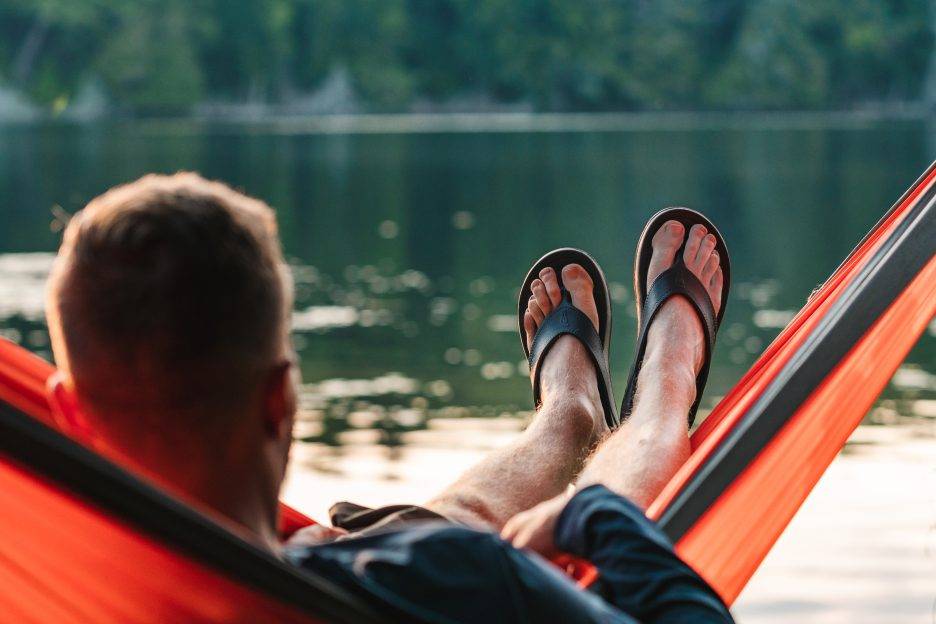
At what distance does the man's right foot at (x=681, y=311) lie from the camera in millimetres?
2051

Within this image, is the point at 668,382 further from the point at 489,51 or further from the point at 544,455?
the point at 489,51

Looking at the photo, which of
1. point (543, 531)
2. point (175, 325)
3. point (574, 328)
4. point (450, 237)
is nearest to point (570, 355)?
point (574, 328)

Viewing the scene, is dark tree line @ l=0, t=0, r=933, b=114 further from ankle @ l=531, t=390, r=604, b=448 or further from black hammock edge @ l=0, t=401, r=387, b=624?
black hammock edge @ l=0, t=401, r=387, b=624

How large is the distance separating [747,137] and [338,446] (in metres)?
29.6

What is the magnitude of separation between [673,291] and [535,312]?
26 cm

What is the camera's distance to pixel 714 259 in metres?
2.41

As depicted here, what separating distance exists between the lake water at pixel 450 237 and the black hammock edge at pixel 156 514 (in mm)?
475

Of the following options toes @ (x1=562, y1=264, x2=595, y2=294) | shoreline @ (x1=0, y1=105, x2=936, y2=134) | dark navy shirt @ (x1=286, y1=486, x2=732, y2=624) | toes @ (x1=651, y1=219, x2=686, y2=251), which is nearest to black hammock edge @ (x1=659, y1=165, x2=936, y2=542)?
dark navy shirt @ (x1=286, y1=486, x2=732, y2=624)

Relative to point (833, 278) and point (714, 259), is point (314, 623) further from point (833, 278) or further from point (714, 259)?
point (714, 259)

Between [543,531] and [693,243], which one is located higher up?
[543,531]

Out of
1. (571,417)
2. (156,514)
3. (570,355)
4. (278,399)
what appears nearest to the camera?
(156,514)

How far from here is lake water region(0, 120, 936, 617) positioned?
265 inches

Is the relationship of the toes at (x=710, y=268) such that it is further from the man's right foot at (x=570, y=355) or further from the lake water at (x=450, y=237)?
the lake water at (x=450, y=237)

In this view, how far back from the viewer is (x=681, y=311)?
228 cm
